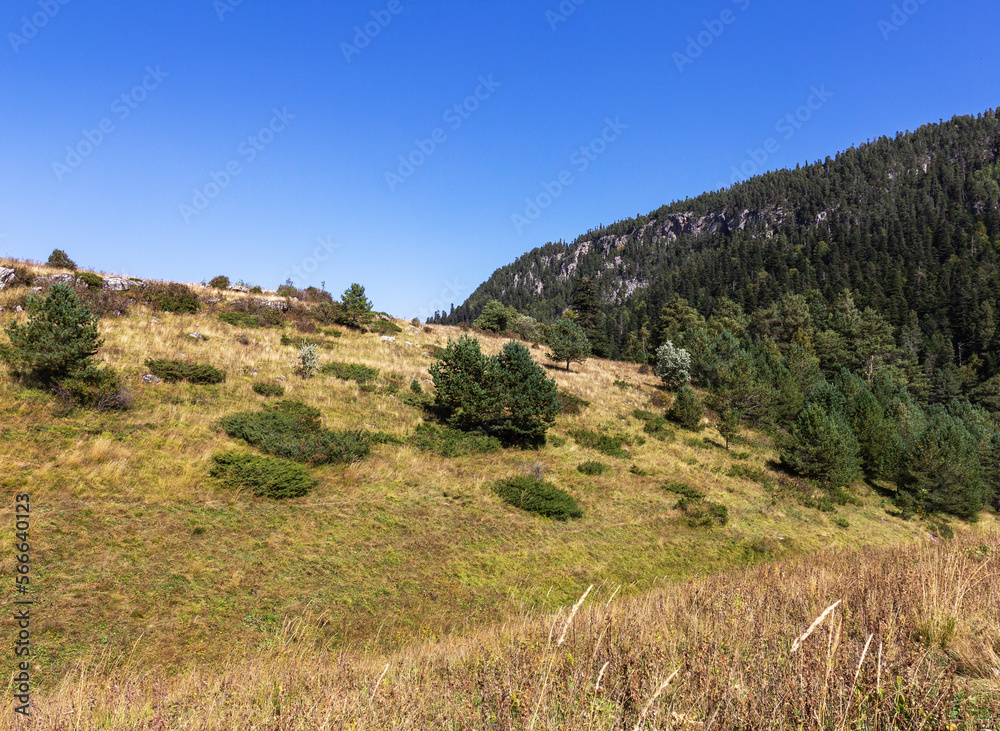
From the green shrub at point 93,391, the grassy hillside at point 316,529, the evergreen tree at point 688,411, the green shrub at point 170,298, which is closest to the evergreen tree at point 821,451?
the grassy hillside at point 316,529

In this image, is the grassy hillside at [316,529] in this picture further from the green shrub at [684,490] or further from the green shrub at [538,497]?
the green shrub at [538,497]

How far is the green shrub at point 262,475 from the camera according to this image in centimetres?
1141

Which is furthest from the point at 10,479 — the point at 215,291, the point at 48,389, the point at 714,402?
the point at 714,402

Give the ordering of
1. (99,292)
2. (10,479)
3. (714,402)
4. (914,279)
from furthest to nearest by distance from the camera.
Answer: (914,279)
(714,402)
(99,292)
(10,479)

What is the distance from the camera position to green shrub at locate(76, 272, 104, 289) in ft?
83.2

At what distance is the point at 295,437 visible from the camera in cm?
1462

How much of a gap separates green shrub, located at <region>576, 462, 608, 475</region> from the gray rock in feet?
96.1

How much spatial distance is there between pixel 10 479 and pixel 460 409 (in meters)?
14.5

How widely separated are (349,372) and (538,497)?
1369 centimetres

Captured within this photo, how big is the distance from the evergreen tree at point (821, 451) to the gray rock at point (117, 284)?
40682 millimetres

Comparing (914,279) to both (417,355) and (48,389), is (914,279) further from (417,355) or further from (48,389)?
(48,389)

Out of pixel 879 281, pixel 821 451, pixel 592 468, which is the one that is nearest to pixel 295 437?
pixel 592 468

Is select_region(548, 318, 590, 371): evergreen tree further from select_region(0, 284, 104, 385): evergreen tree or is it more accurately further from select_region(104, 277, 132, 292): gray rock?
select_region(104, 277, 132, 292): gray rock

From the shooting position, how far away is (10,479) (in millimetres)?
9078
